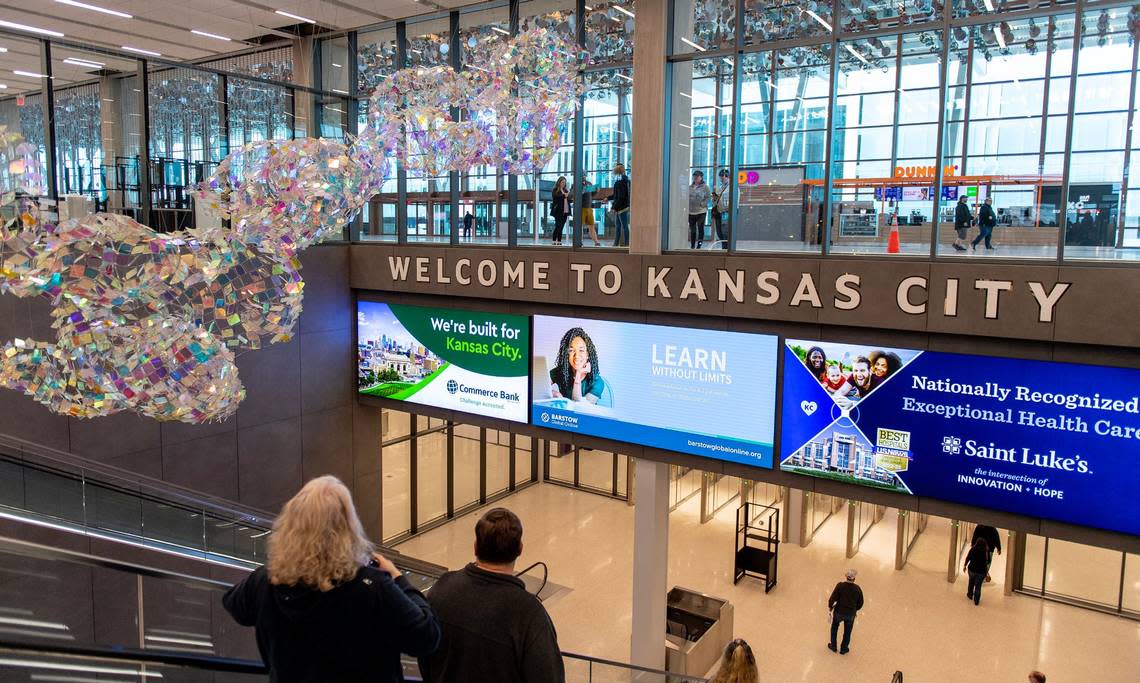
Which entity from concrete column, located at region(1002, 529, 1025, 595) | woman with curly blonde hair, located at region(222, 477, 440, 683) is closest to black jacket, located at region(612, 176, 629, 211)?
woman with curly blonde hair, located at region(222, 477, 440, 683)

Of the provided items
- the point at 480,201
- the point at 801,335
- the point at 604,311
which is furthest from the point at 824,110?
the point at 480,201

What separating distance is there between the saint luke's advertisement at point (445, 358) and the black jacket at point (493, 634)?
7.62 metres

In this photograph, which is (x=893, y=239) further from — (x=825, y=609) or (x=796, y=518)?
(x=796, y=518)

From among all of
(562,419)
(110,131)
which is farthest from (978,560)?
(110,131)

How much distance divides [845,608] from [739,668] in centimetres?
659

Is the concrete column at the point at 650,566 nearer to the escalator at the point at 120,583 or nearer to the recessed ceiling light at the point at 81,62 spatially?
the escalator at the point at 120,583

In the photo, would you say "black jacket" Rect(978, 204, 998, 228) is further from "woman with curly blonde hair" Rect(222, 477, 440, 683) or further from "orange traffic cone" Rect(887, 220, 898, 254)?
"woman with curly blonde hair" Rect(222, 477, 440, 683)

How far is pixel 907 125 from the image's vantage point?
24.7ft

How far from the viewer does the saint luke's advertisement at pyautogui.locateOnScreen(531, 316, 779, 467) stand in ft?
26.4

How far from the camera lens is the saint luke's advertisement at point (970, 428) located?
6.37 metres

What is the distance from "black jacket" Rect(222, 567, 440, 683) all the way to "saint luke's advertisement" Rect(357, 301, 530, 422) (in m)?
7.71

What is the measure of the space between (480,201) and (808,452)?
5472mm

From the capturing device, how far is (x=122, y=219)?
3250mm

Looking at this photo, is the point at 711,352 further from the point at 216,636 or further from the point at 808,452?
the point at 216,636
